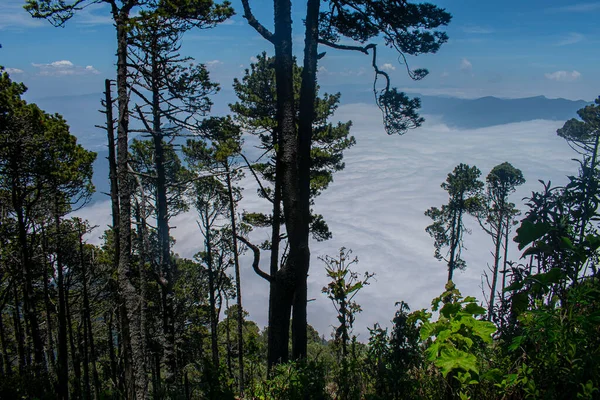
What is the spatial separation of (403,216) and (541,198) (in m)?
184

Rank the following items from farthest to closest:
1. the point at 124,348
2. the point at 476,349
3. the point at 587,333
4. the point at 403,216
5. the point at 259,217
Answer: the point at 403,216 → the point at 259,217 → the point at 124,348 → the point at 476,349 → the point at 587,333

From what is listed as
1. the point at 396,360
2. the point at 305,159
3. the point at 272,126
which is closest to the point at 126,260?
the point at 305,159

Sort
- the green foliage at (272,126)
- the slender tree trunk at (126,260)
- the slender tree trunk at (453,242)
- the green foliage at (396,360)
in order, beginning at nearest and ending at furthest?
the green foliage at (396,360) → the slender tree trunk at (126,260) → the green foliage at (272,126) → the slender tree trunk at (453,242)

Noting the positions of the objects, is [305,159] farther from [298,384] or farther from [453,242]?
[453,242]

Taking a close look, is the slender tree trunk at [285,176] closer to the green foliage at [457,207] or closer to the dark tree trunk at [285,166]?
the dark tree trunk at [285,166]

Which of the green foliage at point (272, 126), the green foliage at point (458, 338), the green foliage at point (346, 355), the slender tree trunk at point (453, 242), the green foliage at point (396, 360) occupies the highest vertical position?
the green foliage at point (272, 126)

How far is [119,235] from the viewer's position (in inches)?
237

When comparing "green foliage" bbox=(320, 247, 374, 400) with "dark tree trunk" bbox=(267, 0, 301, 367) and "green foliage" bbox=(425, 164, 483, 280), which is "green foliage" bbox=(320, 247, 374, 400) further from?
"green foliage" bbox=(425, 164, 483, 280)

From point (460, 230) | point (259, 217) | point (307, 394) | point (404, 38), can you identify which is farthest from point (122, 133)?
point (460, 230)

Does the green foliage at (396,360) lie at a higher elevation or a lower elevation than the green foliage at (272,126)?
lower

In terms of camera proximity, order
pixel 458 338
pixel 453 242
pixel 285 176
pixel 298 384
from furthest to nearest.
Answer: pixel 453 242 → pixel 285 176 → pixel 298 384 → pixel 458 338

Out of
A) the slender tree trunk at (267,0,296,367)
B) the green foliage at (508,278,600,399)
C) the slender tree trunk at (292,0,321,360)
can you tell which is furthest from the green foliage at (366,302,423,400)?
the slender tree trunk at (292,0,321,360)

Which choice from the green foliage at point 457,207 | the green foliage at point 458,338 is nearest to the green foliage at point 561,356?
the green foliage at point 458,338

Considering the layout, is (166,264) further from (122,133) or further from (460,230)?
(460,230)
